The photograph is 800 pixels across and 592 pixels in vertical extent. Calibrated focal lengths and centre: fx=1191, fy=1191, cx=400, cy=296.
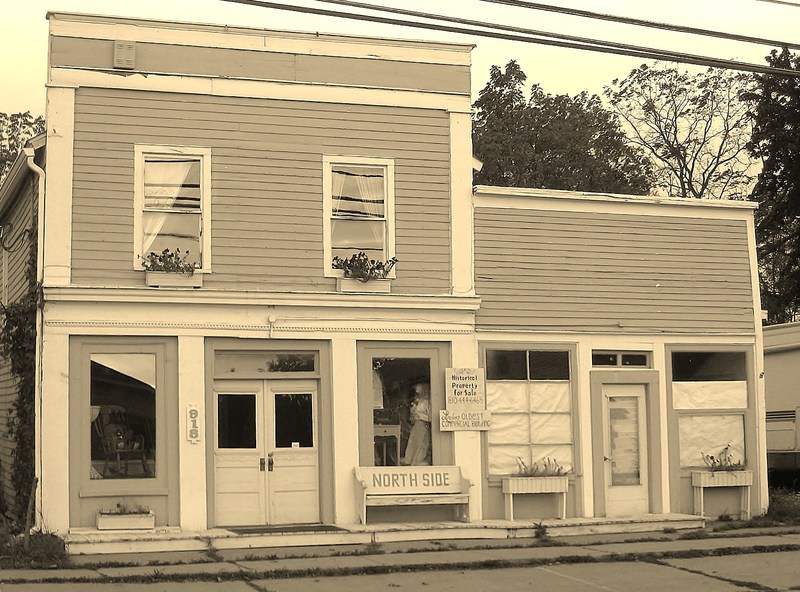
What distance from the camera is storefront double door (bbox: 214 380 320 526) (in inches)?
632

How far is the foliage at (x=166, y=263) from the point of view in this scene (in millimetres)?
15648

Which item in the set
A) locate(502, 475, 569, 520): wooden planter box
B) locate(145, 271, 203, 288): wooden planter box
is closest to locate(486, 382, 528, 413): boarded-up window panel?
locate(502, 475, 569, 520): wooden planter box

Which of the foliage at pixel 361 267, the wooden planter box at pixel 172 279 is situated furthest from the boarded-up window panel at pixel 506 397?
the wooden planter box at pixel 172 279

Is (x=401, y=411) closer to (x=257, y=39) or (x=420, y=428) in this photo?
(x=420, y=428)

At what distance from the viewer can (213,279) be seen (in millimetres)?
16016

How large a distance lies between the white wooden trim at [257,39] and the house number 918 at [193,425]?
Result: 16.3 feet

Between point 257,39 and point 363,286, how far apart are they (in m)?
3.72

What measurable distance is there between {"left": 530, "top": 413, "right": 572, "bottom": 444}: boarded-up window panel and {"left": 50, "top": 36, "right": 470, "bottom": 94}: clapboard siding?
493 cm

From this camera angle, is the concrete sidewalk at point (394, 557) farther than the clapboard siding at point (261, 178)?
No

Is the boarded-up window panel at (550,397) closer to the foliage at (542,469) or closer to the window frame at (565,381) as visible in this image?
the window frame at (565,381)

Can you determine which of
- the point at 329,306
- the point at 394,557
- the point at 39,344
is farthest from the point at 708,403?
the point at 39,344

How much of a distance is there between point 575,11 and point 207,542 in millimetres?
7679

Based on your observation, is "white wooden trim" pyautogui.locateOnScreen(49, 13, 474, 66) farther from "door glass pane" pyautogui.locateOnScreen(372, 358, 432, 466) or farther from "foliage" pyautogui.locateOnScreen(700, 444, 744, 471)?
"foliage" pyautogui.locateOnScreen(700, 444, 744, 471)

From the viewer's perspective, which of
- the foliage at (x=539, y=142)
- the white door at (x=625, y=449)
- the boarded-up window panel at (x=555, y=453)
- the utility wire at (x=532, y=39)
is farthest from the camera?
the foliage at (x=539, y=142)
